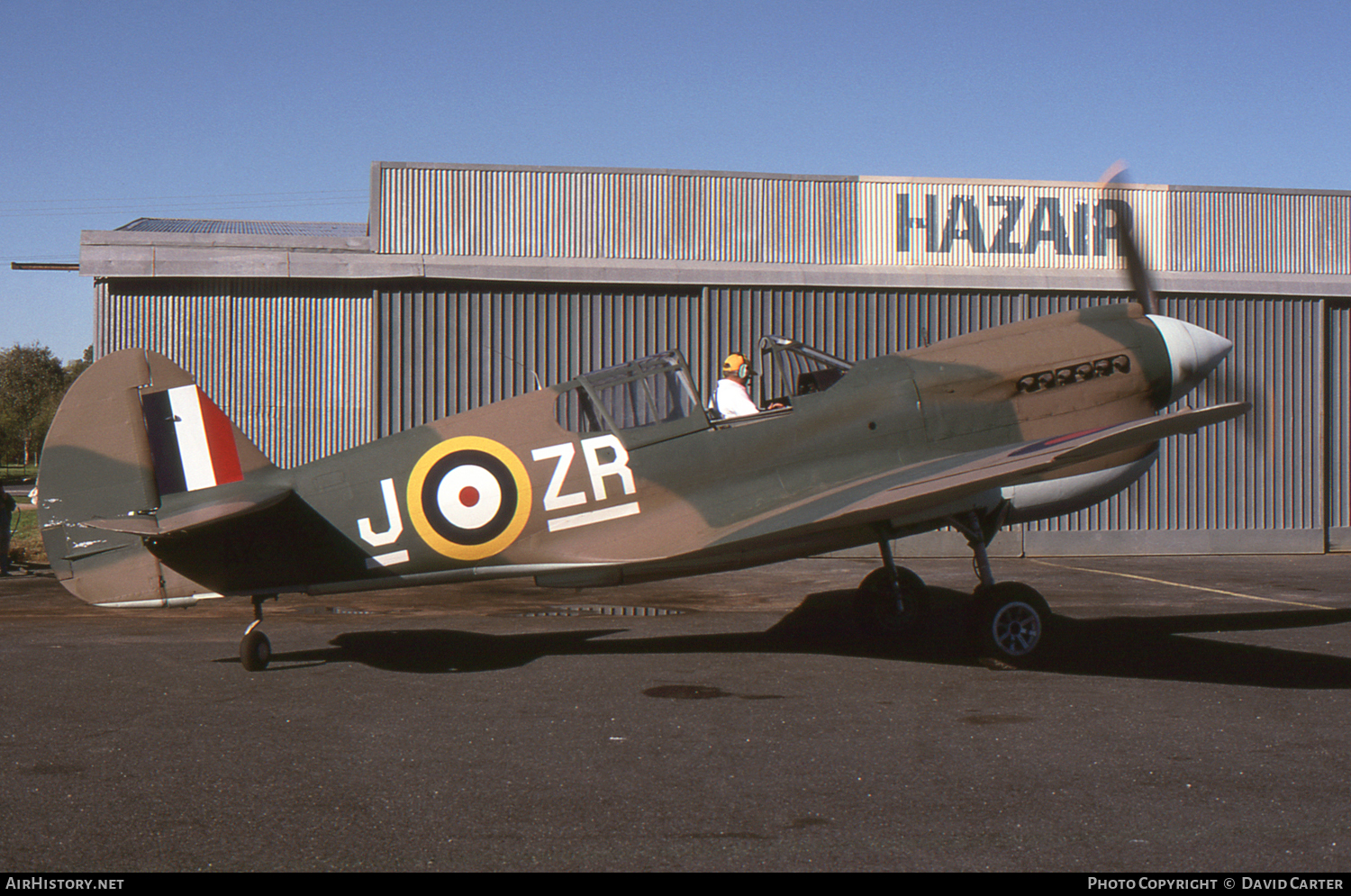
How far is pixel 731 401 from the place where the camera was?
8.69 metres

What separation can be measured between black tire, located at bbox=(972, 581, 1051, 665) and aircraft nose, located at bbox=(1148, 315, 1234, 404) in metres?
2.42

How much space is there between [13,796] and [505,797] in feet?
7.35

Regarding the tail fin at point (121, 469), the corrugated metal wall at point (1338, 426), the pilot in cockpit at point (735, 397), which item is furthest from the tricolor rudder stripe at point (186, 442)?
the corrugated metal wall at point (1338, 426)

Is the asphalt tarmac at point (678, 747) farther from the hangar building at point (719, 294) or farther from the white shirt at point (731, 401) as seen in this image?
the hangar building at point (719, 294)

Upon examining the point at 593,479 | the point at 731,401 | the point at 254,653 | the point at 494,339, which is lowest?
the point at 254,653

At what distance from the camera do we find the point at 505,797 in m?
4.62

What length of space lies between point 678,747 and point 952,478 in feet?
9.16

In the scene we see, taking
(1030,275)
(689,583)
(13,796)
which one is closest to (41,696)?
(13,796)

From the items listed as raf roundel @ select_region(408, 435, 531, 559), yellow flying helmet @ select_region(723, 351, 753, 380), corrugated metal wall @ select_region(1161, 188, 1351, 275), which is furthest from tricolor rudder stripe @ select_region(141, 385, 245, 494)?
corrugated metal wall @ select_region(1161, 188, 1351, 275)

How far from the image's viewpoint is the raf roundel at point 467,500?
301 inches

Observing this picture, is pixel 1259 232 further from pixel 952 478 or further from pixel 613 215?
pixel 952 478

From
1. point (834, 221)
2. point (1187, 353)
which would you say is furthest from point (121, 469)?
point (834, 221)

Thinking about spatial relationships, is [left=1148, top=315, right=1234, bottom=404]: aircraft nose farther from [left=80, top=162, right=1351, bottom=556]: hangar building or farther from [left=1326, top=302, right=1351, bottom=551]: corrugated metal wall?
[left=1326, top=302, right=1351, bottom=551]: corrugated metal wall
